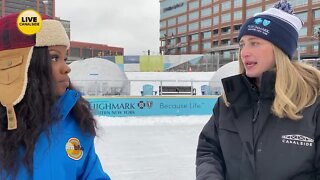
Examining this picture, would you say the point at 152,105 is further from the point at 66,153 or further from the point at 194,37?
the point at 194,37

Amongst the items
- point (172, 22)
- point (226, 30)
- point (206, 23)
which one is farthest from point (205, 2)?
point (172, 22)

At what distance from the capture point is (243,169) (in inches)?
59.6

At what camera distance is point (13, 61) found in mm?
1300

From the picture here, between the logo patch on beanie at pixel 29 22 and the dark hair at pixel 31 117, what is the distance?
7cm

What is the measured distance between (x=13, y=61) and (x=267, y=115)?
3.25 feet

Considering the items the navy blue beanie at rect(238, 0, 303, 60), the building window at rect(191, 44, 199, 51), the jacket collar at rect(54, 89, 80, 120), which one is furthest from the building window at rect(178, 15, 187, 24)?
the jacket collar at rect(54, 89, 80, 120)

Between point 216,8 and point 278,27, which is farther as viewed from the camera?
point 216,8

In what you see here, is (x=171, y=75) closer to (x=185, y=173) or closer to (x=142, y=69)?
(x=142, y=69)

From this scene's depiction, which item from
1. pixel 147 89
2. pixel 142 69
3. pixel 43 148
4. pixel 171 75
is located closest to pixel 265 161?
pixel 43 148

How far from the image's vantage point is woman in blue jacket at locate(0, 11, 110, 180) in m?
1.30

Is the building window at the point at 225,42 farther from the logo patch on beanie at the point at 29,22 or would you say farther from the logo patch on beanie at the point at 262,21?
the logo patch on beanie at the point at 29,22

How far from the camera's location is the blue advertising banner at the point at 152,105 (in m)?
12.5

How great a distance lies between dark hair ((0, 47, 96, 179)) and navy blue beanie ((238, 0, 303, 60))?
94cm

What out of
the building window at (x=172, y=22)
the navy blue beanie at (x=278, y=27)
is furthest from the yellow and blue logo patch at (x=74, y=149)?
the building window at (x=172, y=22)
